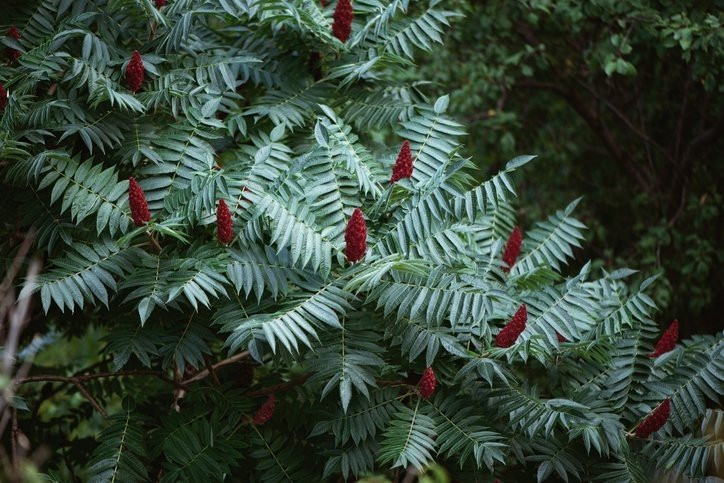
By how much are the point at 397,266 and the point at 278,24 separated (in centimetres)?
140

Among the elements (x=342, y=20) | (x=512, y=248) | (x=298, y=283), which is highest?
(x=342, y=20)

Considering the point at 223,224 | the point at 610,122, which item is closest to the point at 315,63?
the point at 223,224

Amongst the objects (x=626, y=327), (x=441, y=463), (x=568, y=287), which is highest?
(x=568, y=287)

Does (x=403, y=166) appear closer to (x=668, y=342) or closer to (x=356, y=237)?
(x=356, y=237)

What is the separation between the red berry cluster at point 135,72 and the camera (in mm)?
3113

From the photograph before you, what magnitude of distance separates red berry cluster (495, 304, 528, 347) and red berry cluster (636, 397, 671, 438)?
22.4 inches

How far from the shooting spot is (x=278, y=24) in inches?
136

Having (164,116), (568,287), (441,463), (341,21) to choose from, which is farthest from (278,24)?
(441,463)

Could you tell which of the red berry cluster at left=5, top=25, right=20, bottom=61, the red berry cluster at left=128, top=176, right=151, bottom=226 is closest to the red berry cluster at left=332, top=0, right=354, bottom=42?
the red berry cluster at left=128, top=176, right=151, bottom=226

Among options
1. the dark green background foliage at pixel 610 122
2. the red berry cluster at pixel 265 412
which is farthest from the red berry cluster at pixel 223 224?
the dark green background foliage at pixel 610 122

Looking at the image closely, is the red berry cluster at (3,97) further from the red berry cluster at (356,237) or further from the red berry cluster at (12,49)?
the red berry cluster at (356,237)

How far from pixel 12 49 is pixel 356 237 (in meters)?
1.80

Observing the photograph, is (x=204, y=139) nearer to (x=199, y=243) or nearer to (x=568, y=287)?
(x=199, y=243)

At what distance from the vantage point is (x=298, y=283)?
2.86 metres
